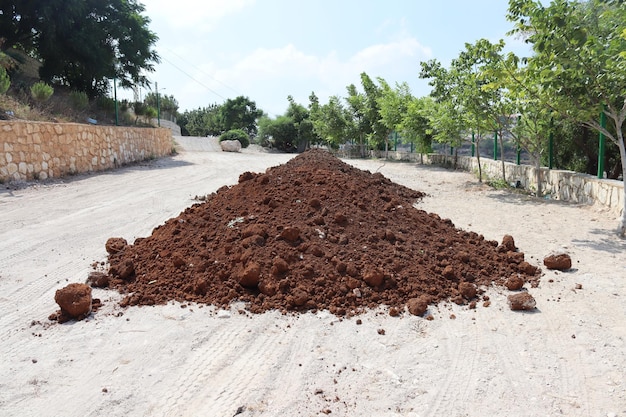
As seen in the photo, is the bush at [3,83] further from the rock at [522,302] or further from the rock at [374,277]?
the rock at [522,302]

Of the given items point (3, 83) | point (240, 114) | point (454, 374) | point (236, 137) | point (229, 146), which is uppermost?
point (240, 114)

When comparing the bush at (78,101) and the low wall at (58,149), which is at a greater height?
the bush at (78,101)

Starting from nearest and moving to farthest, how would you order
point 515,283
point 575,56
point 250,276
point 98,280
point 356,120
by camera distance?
point 250,276 → point 515,283 → point 98,280 → point 575,56 → point 356,120

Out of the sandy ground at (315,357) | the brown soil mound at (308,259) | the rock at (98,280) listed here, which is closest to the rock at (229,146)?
the brown soil mound at (308,259)

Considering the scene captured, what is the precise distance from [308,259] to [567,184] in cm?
790

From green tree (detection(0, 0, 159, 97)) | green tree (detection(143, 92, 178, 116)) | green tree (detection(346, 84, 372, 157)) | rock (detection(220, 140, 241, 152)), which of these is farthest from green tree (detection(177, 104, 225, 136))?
green tree (detection(0, 0, 159, 97))

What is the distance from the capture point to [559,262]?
5.08 meters

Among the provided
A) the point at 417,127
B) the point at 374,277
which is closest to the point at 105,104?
the point at 417,127

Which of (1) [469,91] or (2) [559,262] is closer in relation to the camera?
(2) [559,262]

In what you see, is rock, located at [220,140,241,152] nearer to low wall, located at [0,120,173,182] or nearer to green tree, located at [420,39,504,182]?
low wall, located at [0,120,173,182]

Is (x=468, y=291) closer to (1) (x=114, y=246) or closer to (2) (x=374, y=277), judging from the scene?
(2) (x=374, y=277)

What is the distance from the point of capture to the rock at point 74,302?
3.90m

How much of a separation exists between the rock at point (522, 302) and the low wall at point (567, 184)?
16.4ft

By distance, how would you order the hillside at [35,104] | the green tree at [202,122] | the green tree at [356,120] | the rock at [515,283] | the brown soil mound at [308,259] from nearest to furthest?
the brown soil mound at [308,259] < the rock at [515,283] < the hillside at [35,104] < the green tree at [356,120] < the green tree at [202,122]
